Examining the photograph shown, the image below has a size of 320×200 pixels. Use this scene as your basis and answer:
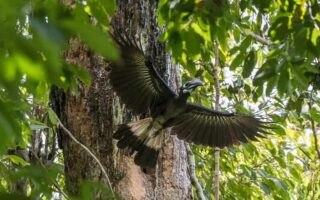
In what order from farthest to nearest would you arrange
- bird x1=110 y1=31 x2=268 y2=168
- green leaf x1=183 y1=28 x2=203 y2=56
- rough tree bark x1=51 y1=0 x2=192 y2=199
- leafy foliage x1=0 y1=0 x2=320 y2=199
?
bird x1=110 y1=31 x2=268 y2=168
rough tree bark x1=51 y1=0 x2=192 y2=199
green leaf x1=183 y1=28 x2=203 y2=56
leafy foliage x1=0 y1=0 x2=320 y2=199

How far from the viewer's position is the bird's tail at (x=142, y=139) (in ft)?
6.50

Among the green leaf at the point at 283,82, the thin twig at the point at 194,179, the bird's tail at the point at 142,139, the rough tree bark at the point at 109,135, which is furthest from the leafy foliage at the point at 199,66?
the thin twig at the point at 194,179

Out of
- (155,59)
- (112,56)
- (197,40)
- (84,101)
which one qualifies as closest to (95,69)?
(84,101)

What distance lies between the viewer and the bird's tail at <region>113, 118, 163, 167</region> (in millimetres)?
1981

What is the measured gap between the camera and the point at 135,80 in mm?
2264

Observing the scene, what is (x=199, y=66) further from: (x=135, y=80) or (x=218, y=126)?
(x=135, y=80)

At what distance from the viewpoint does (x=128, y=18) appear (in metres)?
2.13

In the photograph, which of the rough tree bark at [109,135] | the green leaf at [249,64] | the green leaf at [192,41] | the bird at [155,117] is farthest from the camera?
the green leaf at [249,64]

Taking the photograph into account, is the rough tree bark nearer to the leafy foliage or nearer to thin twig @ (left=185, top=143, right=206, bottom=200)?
the leafy foliage

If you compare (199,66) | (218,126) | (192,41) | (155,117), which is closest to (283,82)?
(192,41)

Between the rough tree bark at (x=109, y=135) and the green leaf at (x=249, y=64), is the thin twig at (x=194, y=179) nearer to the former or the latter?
the rough tree bark at (x=109, y=135)

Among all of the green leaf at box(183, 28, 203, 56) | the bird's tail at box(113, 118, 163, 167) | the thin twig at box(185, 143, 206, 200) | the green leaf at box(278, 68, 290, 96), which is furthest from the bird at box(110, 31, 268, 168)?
the green leaf at box(278, 68, 290, 96)

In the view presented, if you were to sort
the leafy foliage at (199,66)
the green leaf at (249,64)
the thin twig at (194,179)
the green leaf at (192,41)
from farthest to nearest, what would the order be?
the thin twig at (194,179), the green leaf at (249,64), the green leaf at (192,41), the leafy foliage at (199,66)

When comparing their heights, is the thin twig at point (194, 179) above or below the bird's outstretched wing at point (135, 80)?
below
